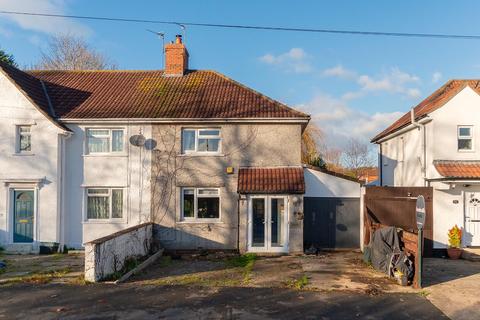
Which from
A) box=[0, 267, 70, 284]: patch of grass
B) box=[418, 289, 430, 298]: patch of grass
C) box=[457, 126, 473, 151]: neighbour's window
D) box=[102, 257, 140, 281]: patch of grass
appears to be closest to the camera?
box=[418, 289, 430, 298]: patch of grass

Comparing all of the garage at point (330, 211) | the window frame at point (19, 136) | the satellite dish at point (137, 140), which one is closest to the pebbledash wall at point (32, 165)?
the window frame at point (19, 136)

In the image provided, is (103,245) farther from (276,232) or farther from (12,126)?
(12,126)

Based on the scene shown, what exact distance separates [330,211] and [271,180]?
284 cm

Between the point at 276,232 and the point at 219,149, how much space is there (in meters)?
3.90

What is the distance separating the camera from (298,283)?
1048 cm

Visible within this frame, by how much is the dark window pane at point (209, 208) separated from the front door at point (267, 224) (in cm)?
140

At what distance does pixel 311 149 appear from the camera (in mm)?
32438

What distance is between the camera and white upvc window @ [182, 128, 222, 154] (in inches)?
624

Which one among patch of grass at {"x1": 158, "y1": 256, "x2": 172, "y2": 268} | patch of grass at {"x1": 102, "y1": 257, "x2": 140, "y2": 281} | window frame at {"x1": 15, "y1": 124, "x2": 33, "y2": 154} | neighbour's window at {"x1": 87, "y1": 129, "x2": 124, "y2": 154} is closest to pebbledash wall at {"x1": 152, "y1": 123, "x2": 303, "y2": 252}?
patch of grass at {"x1": 158, "y1": 256, "x2": 172, "y2": 268}

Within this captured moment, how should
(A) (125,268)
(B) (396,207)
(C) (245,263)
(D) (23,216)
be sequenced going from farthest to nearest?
(D) (23,216), (B) (396,207), (C) (245,263), (A) (125,268)

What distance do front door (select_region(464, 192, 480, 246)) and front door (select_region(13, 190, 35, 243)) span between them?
1662 centimetres

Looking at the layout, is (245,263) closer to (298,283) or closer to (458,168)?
(298,283)

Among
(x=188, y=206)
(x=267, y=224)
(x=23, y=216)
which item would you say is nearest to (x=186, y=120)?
(x=188, y=206)

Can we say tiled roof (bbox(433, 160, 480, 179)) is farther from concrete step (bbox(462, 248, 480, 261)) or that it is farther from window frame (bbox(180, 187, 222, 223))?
window frame (bbox(180, 187, 222, 223))
